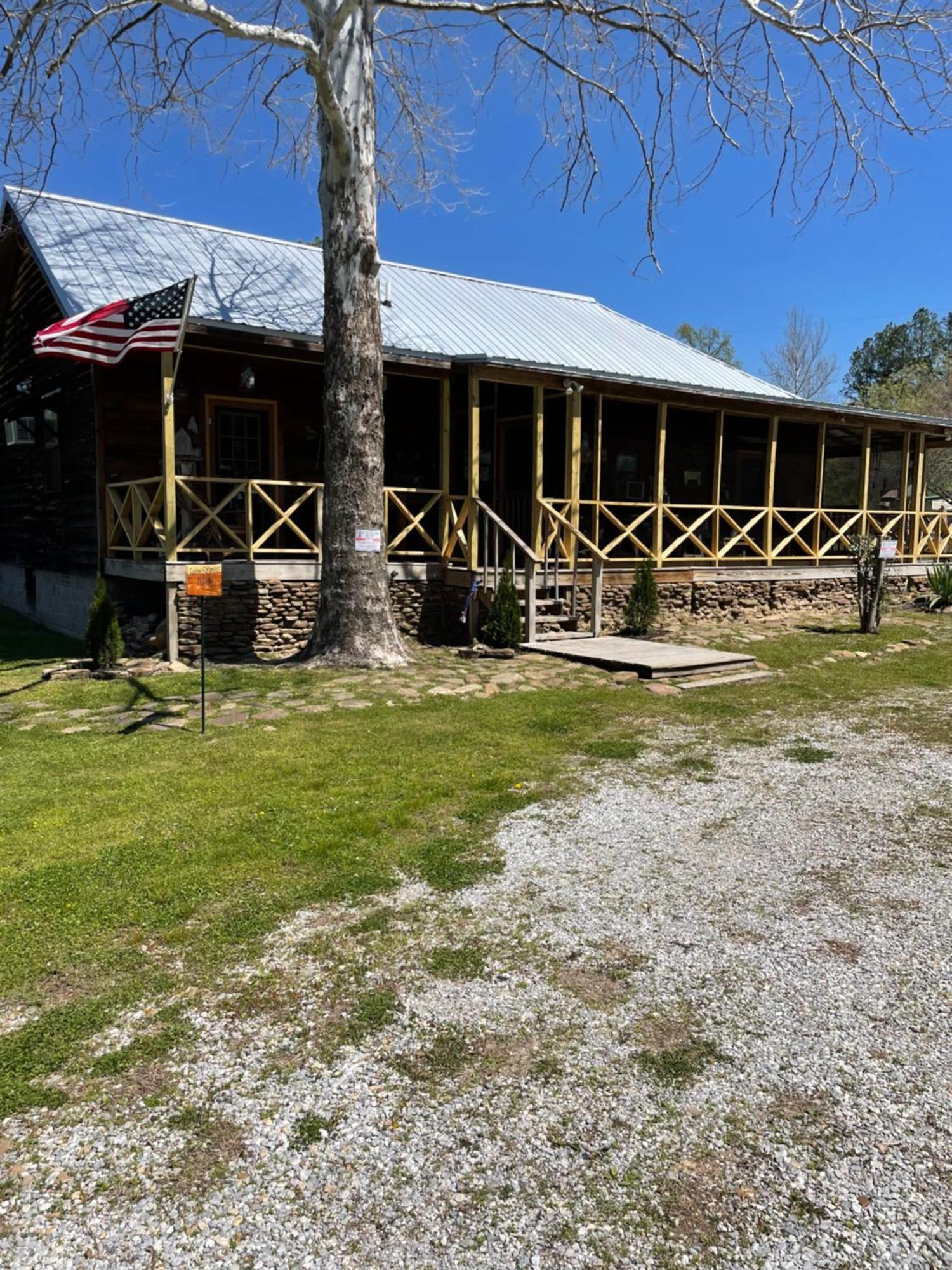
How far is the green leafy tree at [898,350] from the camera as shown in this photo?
55.2 m

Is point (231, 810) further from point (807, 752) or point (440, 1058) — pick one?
point (807, 752)

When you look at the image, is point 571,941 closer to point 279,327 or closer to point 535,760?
point 535,760

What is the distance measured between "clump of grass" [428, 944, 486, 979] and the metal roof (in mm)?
8187

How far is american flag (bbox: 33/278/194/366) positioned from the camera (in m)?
8.37

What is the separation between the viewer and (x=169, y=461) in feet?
30.8

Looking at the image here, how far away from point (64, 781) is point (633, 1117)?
4214mm

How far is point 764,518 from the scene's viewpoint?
16906mm

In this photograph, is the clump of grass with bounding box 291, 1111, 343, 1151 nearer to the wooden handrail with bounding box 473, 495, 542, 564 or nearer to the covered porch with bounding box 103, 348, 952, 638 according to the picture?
the covered porch with bounding box 103, 348, 952, 638

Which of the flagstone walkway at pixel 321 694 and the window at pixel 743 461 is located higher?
the window at pixel 743 461

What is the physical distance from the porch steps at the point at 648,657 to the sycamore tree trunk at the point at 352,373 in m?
2.06

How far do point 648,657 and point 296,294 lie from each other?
815cm

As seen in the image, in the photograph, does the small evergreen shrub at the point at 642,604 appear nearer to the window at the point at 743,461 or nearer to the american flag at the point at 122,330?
the american flag at the point at 122,330

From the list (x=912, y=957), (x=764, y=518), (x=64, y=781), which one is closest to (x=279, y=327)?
(x=64, y=781)

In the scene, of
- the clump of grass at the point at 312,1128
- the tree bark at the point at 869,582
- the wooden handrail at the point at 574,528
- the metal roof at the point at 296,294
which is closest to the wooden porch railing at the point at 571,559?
the wooden handrail at the point at 574,528
